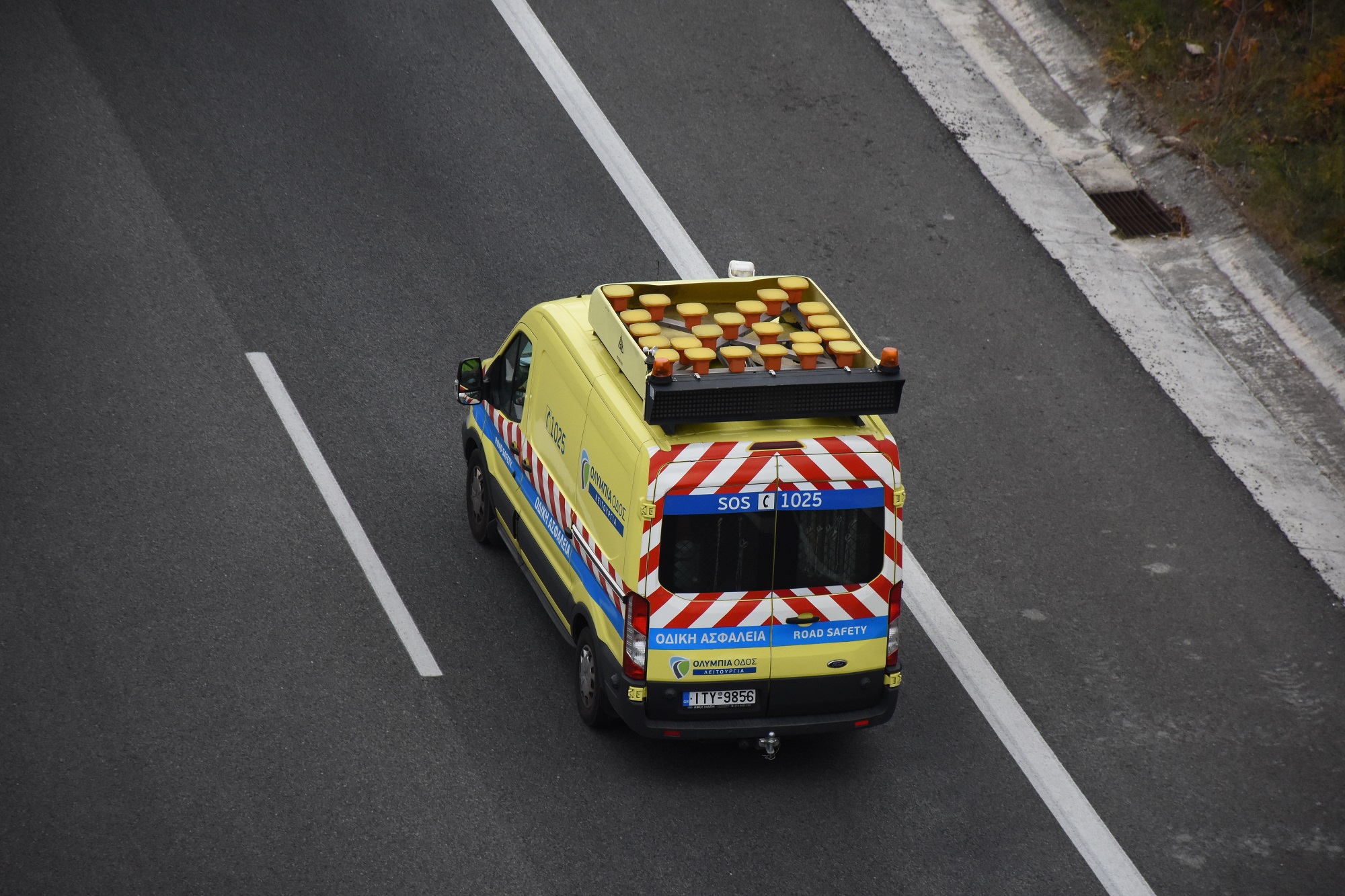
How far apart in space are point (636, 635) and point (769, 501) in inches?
43.7

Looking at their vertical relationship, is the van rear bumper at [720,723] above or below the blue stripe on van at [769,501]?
below

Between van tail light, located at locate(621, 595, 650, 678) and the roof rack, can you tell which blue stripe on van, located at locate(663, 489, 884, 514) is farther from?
van tail light, located at locate(621, 595, 650, 678)

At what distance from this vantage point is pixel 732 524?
8.21m

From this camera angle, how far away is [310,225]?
1360 cm

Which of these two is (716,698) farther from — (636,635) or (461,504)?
(461,504)

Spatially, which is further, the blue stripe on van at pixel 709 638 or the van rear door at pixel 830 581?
the blue stripe on van at pixel 709 638

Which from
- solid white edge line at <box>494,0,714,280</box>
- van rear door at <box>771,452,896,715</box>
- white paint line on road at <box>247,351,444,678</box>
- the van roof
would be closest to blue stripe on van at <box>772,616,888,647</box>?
van rear door at <box>771,452,896,715</box>

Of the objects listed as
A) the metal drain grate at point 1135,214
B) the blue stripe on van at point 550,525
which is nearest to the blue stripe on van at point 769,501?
the blue stripe on van at point 550,525

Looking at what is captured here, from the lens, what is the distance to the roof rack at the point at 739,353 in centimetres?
816

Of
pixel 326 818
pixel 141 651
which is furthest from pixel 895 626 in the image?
pixel 141 651

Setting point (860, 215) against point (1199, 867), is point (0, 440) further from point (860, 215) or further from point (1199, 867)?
point (1199, 867)

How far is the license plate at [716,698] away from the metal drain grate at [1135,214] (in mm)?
7712

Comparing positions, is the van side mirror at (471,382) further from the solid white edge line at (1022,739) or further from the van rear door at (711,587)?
the solid white edge line at (1022,739)

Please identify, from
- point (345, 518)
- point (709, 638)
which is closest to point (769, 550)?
point (709, 638)
